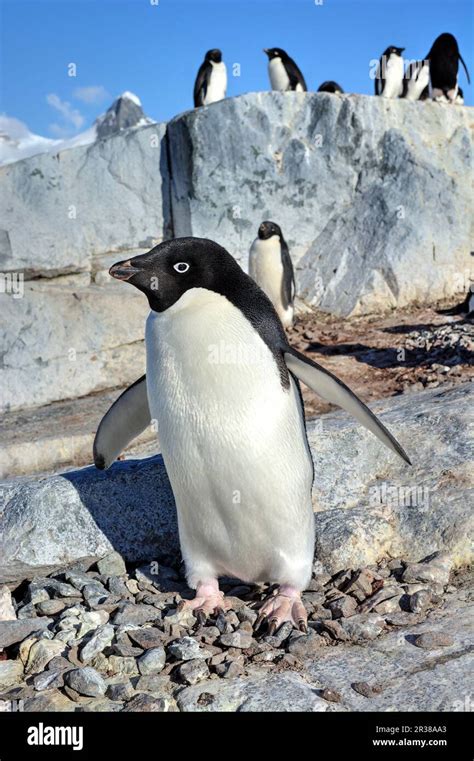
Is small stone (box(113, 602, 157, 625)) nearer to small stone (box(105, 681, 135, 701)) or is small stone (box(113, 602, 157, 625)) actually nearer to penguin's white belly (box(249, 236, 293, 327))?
small stone (box(105, 681, 135, 701))

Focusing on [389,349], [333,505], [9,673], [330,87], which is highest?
[330,87]

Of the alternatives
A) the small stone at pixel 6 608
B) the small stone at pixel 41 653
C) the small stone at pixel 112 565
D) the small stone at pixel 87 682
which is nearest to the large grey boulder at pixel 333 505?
the small stone at pixel 112 565

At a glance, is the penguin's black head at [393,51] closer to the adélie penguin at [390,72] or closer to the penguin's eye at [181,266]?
the adélie penguin at [390,72]

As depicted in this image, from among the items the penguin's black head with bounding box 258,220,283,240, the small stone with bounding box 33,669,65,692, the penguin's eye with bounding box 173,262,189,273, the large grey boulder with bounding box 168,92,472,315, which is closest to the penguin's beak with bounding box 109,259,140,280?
the penguin's eye with bounding box 173,262,189,273

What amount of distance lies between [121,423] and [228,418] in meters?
0.83

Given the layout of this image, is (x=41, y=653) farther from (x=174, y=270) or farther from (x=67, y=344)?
(x=67, y=344)

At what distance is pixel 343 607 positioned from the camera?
2.79 metres

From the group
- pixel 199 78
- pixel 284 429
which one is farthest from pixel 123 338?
pixel 199 78

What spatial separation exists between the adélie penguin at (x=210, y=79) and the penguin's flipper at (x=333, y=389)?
38.9 feet

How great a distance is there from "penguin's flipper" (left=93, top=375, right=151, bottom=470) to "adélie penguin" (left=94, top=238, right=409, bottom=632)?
0.41m

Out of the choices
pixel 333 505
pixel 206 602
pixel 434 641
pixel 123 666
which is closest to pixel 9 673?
Result: pixel 123 666

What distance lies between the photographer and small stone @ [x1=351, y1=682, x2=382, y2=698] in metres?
2.22

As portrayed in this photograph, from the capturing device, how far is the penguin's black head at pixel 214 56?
1393 centimetres
